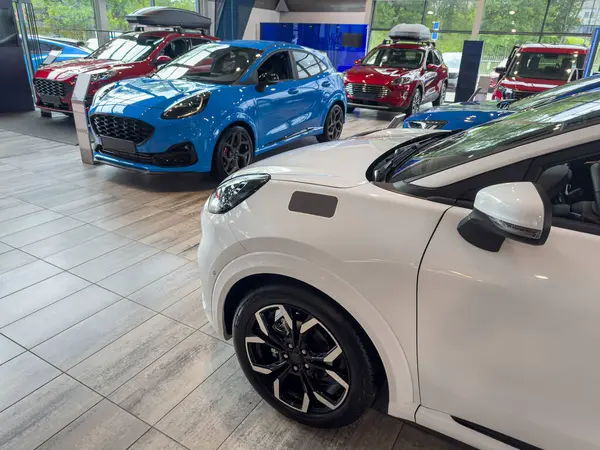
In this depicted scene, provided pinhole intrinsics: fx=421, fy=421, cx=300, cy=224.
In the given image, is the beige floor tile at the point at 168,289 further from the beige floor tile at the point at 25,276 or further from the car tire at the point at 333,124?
the car tire at the point at 333,124

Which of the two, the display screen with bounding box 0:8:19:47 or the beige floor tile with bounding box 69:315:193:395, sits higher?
the display screen with bounding box 0:8:19:47

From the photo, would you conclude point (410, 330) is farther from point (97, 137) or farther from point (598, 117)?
point (97, 137)

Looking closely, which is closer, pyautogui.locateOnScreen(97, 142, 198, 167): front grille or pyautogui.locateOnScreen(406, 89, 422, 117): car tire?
pyautogui.locateOnScreen(97, 142, 198, 167): front grille

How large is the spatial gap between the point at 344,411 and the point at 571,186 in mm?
1158

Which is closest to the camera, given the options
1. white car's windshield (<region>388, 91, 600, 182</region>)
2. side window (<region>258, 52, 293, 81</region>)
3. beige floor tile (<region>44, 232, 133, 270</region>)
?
white car's windshield (<region>388, 91, 600, 182</region>)

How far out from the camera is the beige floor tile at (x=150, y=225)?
3.71 metres

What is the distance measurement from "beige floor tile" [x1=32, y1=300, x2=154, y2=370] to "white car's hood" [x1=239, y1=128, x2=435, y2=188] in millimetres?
1231

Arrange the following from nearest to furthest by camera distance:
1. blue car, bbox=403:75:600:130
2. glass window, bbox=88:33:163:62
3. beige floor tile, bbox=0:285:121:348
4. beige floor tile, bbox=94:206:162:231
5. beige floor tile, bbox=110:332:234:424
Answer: beige floor tile, bbox=110:332:234:424, beige floor tile, bbox=0:285:121:348, beige floor tile, bbox=94:206:162:231, blue car, bbox=403:75:600:130, glass window, bbox=88:33:163:62

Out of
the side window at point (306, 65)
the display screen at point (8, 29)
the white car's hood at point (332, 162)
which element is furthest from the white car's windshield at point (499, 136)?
the display screen at point (8, 29)

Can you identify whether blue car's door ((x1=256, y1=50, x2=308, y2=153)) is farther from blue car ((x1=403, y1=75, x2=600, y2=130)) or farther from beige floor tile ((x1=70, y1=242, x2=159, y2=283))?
beige floor tile ((x1=70, y1=242, x2=159, y2=283))

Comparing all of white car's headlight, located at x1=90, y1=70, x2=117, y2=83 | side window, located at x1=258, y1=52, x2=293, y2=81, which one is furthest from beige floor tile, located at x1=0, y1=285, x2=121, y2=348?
white car's headlight, located at x1=90, y1=70, x2=117, y2=83

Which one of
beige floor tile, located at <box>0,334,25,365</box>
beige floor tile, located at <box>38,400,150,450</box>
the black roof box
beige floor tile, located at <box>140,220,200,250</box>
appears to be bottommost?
beige floor tile, located at <box>140,220,200,250</box>

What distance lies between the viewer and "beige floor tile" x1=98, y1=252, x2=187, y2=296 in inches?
114

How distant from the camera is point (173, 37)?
27.0 feet
